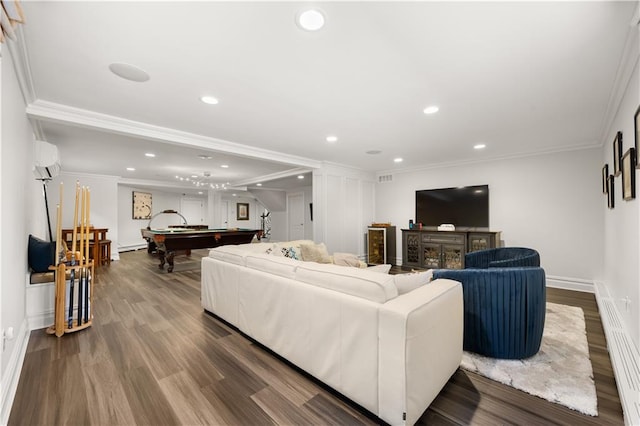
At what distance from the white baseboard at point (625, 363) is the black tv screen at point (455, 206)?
2676mm

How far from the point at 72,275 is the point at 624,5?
4.72m

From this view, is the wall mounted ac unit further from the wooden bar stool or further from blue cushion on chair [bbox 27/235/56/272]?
the wooden bar stool

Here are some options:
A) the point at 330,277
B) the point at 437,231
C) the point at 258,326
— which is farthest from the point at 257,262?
the point at 437,231

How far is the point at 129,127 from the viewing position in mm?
3186

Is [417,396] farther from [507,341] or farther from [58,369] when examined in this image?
[58,369]

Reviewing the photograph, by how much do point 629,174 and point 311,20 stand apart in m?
2.63

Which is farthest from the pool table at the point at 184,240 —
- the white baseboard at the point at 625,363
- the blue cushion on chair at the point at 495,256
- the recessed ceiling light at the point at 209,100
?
the white baseboard at the point at 625,363

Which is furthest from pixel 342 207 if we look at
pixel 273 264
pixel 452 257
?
pixel 273 264

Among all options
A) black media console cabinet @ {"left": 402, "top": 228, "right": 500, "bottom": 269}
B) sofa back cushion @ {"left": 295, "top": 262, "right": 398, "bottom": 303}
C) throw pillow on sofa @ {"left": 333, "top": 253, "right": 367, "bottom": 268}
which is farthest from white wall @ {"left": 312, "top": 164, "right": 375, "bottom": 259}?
sofa back cushion @ {"left": 295, "top": 262, "right": 398, "bottom": 303}

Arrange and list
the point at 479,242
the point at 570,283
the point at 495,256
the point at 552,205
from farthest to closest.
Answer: the point at 479,242 → the point at 552,205 → the point at 570,283 → the point at 495,256

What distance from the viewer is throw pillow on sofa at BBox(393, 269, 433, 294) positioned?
175 cm

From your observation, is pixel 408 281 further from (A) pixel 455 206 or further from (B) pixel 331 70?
(A) pixel 455 206

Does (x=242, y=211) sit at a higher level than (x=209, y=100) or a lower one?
lower

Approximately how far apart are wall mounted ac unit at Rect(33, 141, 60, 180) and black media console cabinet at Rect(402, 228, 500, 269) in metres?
5.90
